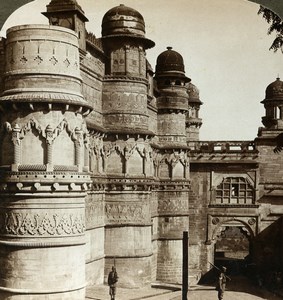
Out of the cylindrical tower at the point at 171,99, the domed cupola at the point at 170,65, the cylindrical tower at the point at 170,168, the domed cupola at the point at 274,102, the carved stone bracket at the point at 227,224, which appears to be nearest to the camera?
the cylindrical tower at the point at 170,168

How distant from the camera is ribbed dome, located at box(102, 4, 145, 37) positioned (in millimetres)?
25344

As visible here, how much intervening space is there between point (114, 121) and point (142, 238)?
17.6ft

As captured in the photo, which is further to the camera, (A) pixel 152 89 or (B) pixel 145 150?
(A) pixel 152 89

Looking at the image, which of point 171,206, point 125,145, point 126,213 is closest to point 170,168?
point 171,206

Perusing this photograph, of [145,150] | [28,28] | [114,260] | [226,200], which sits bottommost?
[114,260]

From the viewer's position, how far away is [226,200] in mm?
37000

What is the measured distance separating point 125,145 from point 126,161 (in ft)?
2.26

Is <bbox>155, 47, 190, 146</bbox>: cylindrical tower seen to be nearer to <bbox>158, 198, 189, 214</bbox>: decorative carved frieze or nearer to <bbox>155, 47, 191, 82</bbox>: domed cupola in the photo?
<bbox>155, 47, 191, 82</bbox>: domed cupola

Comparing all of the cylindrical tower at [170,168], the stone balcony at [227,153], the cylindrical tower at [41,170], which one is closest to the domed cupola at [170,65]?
the cylindrical tower at [170,168]

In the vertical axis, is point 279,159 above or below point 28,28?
below

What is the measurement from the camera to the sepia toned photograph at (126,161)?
52.4ft

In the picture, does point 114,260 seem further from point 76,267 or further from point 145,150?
point 76,267

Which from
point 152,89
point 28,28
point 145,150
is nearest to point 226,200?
point 152,89

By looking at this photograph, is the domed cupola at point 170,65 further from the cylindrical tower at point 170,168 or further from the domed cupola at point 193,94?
the domed cupola at point 193,94
